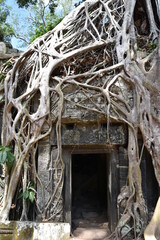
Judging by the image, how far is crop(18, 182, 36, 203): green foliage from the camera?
9.62 feet

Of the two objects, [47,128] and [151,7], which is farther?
[151,7]

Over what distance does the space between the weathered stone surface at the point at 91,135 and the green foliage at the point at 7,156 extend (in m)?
0.59

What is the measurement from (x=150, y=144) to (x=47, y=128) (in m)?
1.40

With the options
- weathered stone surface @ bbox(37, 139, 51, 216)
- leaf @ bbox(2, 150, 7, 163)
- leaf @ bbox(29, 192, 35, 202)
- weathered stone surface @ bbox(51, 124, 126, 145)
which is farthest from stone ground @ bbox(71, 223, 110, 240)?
leaf @ bbox(2, 150, 7, 163)

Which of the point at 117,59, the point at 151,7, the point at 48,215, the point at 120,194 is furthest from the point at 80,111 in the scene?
the point at 151,7

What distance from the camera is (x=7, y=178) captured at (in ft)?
10.1

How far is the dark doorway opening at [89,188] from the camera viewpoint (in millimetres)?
4156

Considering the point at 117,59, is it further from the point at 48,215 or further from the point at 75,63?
the point at 48,215

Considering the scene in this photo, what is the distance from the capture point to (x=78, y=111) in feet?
10.3

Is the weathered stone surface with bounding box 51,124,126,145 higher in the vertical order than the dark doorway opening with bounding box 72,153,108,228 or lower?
higher

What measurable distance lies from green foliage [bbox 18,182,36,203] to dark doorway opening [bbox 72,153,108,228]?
102 centimetres

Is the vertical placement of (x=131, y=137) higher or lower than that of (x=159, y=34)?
lower

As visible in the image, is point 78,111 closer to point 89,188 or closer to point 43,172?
point 43,172

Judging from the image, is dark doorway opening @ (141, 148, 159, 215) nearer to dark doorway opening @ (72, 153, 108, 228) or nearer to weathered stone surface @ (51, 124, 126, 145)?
weathered stone surface @ (51, 124, 126, 145)
